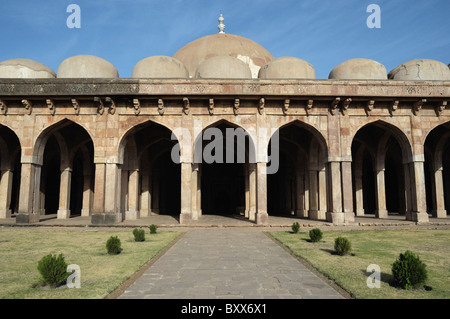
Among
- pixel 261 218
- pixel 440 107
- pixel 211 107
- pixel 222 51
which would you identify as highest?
pixel 222 51

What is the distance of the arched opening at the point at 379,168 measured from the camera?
16.6 m

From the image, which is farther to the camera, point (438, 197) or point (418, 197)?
point (438, 197)

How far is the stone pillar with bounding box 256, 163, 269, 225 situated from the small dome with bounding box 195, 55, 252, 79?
15.2ft

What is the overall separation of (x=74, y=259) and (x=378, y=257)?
20.7 ft

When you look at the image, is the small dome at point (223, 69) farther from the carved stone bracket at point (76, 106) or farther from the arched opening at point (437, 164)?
the arched opening at point (437, 164)

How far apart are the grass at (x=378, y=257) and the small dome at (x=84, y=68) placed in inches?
462

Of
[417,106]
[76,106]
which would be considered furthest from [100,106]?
[417,106]

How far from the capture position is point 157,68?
15.4 m

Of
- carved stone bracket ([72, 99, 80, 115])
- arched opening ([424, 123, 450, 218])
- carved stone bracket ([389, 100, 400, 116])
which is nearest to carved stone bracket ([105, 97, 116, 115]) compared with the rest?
carved stone bracket ([72, 99, 80, 115])

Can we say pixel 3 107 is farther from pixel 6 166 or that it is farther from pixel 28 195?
pixel 6 166

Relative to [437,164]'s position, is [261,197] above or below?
below

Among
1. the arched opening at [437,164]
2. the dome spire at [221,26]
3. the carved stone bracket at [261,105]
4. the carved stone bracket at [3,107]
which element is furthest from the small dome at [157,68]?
the arched opening at [437,164]

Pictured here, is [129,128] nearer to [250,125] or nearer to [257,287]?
[250,125]

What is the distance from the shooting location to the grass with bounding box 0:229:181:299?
4367 millimetres
